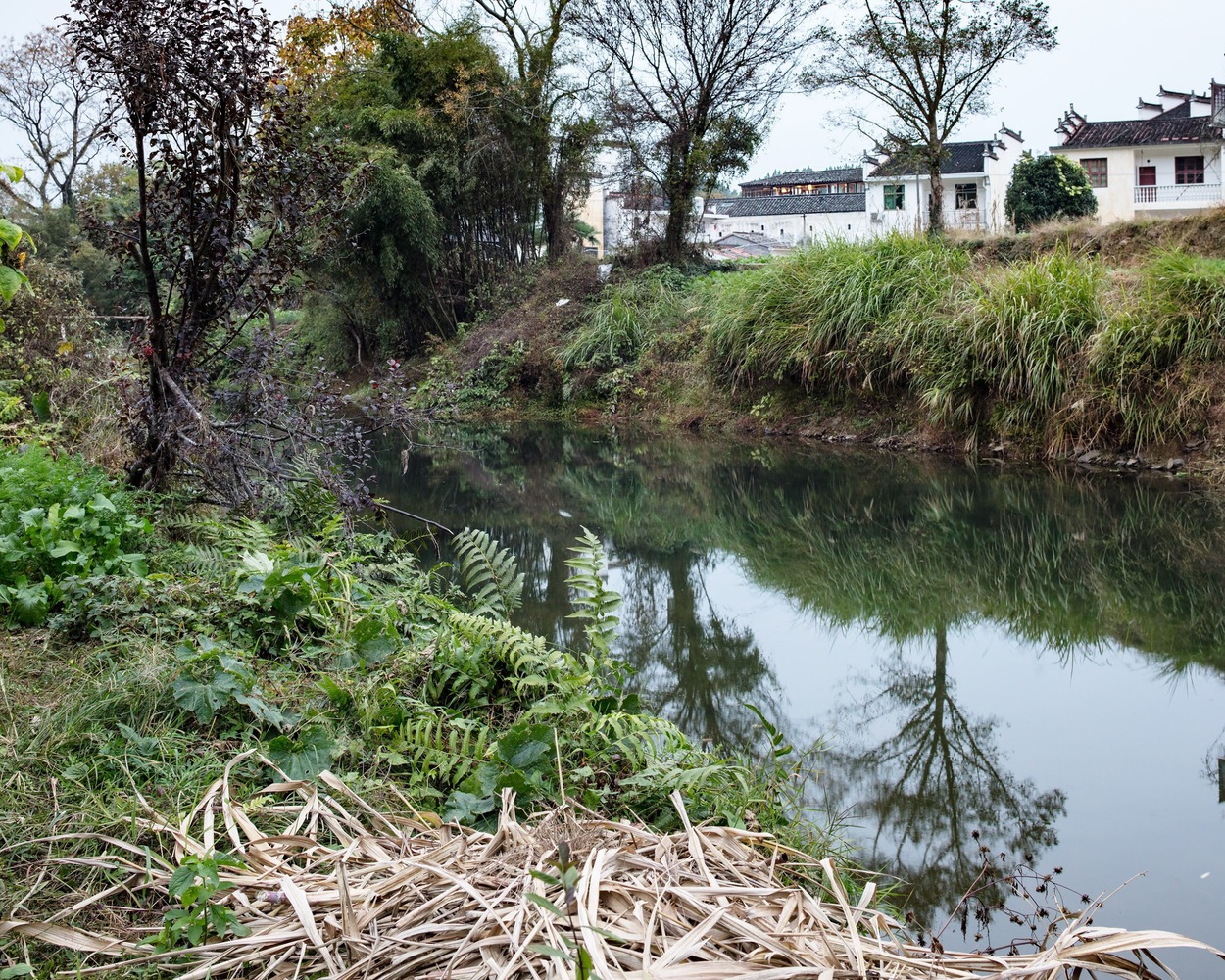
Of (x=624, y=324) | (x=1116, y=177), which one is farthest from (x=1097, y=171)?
(x=624, y=324)

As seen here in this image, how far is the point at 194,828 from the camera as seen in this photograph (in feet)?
6.66

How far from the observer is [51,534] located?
3.48 meters

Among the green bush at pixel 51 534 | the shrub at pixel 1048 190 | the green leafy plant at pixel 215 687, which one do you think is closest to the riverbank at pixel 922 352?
the green bush at pixel 51 534

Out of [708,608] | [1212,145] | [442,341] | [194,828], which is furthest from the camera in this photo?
[1212,145]

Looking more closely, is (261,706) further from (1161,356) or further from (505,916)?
(1161,356)

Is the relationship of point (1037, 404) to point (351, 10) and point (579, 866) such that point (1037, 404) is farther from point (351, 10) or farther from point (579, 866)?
point (351, 10)

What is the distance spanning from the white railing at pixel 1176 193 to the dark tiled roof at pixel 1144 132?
1.49 metres

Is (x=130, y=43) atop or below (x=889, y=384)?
atop

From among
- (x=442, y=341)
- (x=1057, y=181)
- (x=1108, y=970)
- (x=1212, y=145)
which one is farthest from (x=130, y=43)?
(x=1212, y=145)

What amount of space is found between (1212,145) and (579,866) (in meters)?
39.1

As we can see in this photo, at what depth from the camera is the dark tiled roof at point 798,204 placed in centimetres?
4628

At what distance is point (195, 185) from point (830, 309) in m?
8.30

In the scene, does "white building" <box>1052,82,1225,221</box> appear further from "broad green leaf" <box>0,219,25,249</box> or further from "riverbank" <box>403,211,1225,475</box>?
"broad green leaf" <box>0,219,25,249</box>

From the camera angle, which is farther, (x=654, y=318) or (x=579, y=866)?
(x=654, y=318)
